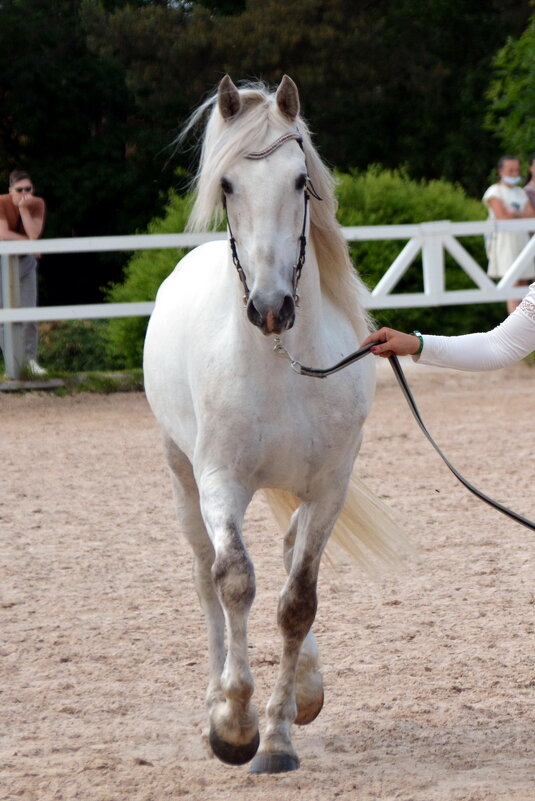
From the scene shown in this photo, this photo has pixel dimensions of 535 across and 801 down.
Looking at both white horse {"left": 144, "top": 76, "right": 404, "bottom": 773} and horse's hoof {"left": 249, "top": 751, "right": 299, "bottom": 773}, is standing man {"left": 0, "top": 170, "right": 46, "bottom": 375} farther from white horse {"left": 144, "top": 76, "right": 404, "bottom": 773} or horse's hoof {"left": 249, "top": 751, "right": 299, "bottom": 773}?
horse's hoof {"left": 249, "top": 751, "right": 299, "bottom": 773}

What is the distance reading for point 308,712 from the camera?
13.3ft

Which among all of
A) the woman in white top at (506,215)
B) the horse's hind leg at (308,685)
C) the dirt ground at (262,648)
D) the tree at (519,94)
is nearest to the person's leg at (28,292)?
the dirt ground at (262,648)

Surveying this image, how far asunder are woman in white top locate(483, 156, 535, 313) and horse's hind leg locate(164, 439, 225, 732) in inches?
334

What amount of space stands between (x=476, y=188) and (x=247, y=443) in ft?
74.2

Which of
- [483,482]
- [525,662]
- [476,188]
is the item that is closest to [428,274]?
[483,482]

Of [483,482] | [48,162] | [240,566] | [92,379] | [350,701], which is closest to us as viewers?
[240,566]

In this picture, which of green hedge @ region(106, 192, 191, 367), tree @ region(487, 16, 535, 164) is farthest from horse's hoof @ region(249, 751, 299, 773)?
tree @ region(487, 16, 535, 164)

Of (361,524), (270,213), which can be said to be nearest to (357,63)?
(361,524)

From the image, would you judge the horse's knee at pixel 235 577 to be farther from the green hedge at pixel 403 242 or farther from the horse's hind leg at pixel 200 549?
the green hedge at pixel 403 242

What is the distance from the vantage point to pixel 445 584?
5566 mm

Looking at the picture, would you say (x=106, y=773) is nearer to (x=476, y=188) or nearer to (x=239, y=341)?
(x=239, y=341)

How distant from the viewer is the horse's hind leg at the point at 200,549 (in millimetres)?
4324

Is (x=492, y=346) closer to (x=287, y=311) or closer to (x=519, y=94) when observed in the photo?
(x=287, y=311)

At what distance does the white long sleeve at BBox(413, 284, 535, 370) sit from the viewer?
3820mm
